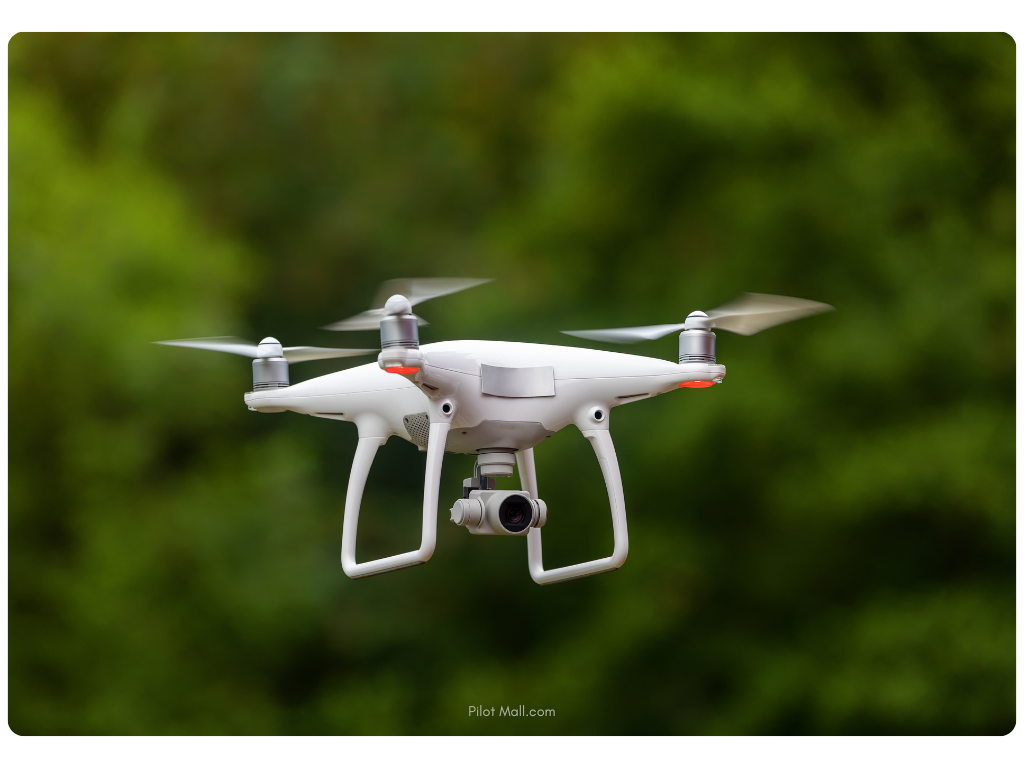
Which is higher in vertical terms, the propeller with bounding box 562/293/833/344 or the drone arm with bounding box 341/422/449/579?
the propeller with bounding box 562/293/833/344

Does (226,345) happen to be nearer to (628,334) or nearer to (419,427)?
(419,427)

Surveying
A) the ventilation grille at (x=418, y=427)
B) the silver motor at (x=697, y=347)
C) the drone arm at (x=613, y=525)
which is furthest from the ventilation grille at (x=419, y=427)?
the silver motor at (x=697, y=347)

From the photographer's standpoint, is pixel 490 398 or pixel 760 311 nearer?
pixel 490 398

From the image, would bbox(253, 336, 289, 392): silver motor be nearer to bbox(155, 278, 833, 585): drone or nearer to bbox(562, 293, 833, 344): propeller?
bbox(155, 278, 833, 585): drone

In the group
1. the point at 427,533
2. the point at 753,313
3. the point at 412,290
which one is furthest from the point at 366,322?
the point at 753,313

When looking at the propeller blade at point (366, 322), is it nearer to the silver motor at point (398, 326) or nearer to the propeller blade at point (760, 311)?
the silver motor at point (398, 326)

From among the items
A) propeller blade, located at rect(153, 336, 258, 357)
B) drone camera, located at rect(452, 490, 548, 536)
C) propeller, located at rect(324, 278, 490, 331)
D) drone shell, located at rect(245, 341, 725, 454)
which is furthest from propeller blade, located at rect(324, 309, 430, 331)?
drone camera, located at rect(452, 490, 548, 536)
